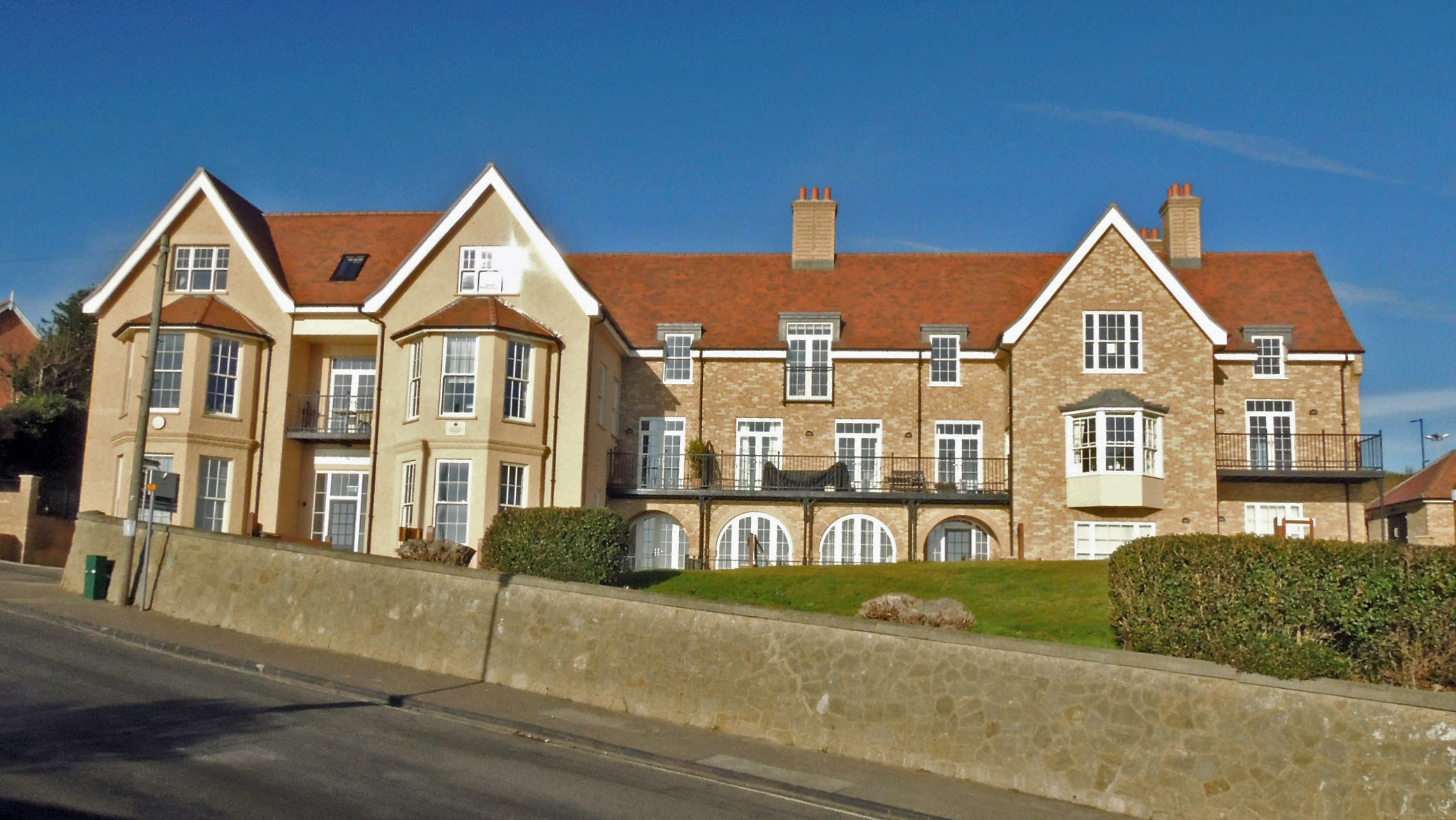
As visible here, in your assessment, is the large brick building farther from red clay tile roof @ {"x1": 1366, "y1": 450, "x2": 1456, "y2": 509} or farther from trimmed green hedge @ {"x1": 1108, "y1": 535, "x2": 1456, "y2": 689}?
trimmed green hedge @ {"x1": 1108, "y1": 535, "x2": 1456, "y2": 689}

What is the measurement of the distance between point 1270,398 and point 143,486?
93.5 feet

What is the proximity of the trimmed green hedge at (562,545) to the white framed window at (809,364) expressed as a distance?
14366 mm

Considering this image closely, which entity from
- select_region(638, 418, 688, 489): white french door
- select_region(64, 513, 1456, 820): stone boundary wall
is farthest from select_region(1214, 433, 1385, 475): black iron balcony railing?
select_region(64, 513, 1456, 820): stone boundary wall

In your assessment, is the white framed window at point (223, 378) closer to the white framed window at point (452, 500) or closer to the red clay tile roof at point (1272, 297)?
the white framed window at point (452, 500)

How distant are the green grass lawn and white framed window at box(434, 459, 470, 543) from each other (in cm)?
404

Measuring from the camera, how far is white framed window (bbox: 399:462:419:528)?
95.6ft

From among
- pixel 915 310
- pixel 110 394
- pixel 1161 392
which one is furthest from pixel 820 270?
pixel 110 394

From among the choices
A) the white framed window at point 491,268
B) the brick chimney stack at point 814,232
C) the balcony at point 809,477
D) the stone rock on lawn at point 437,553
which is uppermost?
the brick chimney stack at point 814,232

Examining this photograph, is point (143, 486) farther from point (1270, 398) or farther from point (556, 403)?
point (1270, 398)

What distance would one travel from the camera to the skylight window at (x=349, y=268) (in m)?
33.7

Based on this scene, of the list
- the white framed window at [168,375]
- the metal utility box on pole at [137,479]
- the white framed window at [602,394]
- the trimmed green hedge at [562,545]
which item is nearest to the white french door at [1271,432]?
the white framed window at [602,394]

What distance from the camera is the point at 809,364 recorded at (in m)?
36.8

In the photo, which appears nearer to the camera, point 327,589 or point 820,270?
point 327,589

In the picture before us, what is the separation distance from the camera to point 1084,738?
559 inches
